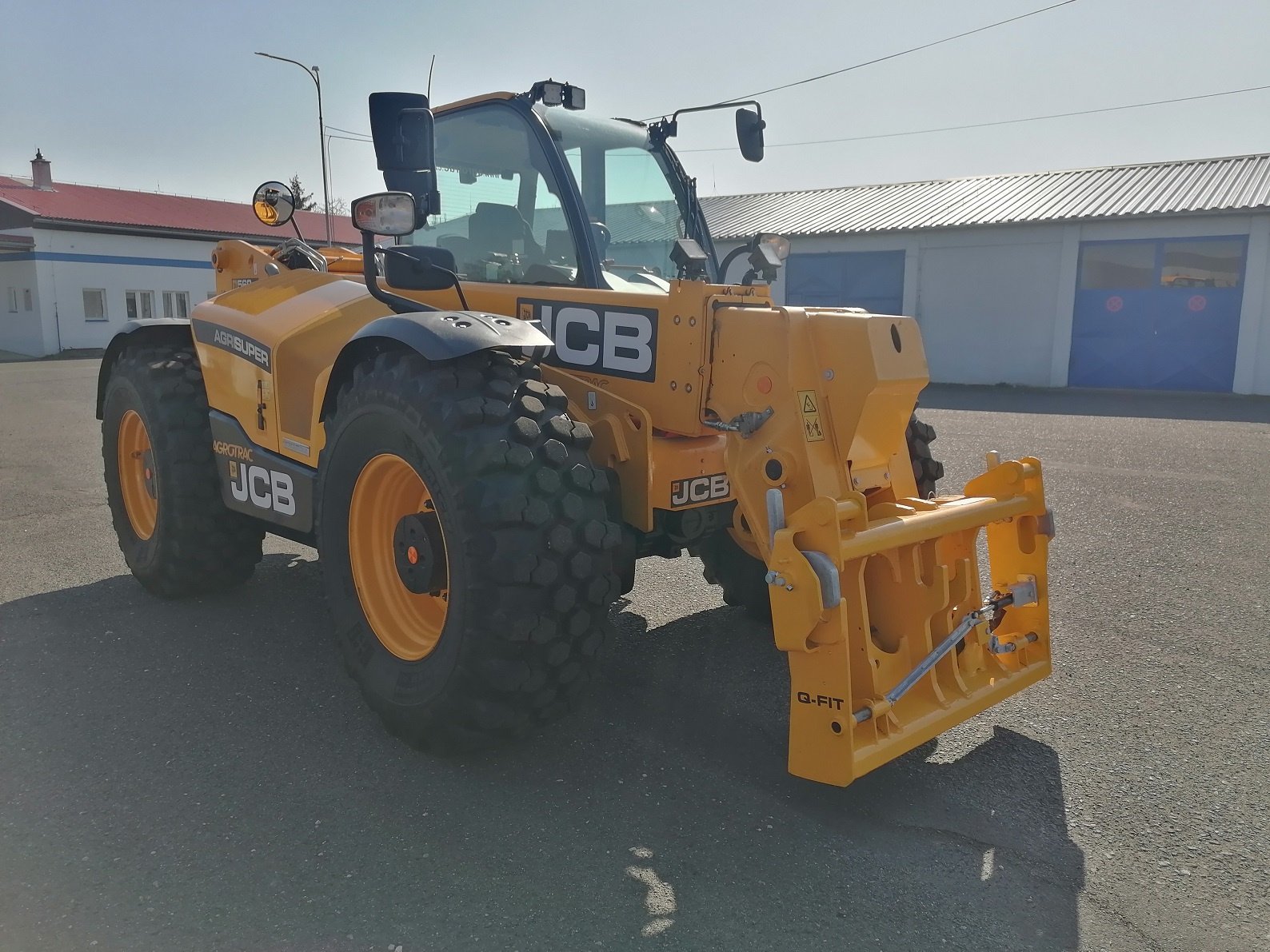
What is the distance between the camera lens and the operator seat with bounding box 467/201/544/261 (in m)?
4.25

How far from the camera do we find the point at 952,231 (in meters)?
22.0

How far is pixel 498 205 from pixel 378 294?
2.18ft

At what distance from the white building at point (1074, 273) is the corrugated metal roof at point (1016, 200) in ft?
0.21

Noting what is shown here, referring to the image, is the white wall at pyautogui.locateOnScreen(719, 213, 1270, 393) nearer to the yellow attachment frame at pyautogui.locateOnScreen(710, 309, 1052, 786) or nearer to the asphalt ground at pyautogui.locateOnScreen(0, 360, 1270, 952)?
the asphalt ground at pyautogui.locateOnScreen(0, 360, 1270, 952)

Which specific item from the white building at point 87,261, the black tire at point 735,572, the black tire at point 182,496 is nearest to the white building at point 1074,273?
the white building at point 87,261

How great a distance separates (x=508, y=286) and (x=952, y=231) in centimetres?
1995

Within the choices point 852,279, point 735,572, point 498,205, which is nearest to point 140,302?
point 852,279

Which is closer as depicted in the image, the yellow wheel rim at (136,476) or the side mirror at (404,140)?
the side mirror at (404,140)

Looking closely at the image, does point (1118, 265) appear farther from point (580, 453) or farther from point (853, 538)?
point (580, 453)

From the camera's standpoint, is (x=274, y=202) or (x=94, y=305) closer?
(x=274, y=202)

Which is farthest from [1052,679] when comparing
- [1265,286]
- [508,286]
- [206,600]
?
[1265,286]

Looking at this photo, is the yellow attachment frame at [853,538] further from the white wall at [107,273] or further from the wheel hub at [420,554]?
the white wall at [107,273]

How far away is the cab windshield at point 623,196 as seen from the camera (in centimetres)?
423

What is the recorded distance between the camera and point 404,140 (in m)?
3.48
